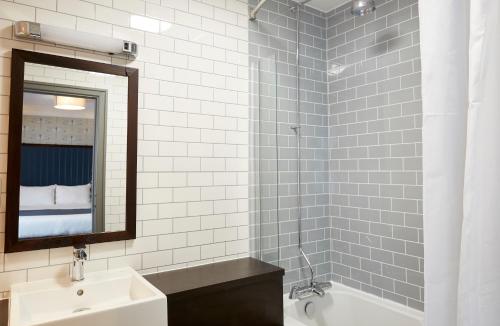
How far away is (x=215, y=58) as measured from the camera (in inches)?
87.5

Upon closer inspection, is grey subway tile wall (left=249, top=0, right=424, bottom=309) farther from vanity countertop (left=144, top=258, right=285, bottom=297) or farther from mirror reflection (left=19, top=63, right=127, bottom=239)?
mirror reflection (left=19, top=63, right=127, bottom=239)

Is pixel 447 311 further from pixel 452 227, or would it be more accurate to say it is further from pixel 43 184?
pixel 43 184

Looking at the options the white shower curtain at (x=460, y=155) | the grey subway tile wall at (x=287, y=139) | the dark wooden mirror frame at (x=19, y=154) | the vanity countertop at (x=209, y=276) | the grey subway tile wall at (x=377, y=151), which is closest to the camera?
the white shower curtain at (x=460, y=155)

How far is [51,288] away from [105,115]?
92cm

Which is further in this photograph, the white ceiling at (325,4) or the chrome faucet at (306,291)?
the white ceiling at (325,4)

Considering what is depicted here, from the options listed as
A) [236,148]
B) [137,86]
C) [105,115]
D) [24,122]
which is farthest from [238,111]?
[24,122]

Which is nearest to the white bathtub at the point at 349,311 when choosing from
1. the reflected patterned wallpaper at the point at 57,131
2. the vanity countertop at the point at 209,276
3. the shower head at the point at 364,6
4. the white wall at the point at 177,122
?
the vanity countertop at the point at 209,276

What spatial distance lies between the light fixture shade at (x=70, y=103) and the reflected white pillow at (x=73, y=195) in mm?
414

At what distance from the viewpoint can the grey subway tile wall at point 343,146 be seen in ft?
7.46

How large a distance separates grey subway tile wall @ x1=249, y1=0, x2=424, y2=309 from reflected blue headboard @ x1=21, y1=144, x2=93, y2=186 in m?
1.09

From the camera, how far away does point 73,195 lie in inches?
69.2

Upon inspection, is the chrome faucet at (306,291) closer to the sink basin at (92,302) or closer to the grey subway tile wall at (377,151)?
the grey subway tile wall at (377,151)

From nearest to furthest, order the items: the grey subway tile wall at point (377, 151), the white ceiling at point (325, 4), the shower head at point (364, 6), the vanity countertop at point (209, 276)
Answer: the vanity countertop at point (209, 276)
the shower head at point (364, 6)
the grey subway tile wall at point (377, 151)
the white ceiling at point (325, 4)

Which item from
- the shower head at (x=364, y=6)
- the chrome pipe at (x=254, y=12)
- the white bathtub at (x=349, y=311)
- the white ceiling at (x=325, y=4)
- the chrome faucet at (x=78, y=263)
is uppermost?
the white ceiling at (x=325, y=4)
